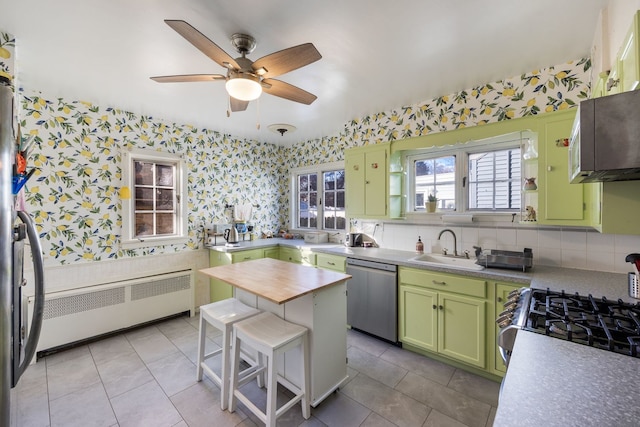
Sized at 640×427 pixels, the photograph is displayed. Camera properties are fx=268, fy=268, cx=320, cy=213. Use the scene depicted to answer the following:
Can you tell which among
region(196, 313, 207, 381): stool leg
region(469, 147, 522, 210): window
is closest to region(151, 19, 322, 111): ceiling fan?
region(196, 313, 207, 381): stool leg

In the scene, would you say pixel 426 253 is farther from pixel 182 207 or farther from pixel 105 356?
pixel 105 356

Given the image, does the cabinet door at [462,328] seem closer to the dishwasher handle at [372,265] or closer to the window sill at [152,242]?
the dishwasher handle at [372,265]

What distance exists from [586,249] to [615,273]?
218 mm

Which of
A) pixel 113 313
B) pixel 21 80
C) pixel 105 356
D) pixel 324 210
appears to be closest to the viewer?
pixel 21 80

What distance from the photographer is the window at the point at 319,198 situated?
3.97 meters

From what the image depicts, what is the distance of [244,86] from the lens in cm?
159

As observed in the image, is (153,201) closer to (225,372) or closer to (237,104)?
(237,104)

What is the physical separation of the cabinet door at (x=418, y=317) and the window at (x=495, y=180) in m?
1.07

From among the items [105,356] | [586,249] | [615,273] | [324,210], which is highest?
[324,210]

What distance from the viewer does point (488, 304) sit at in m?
2.04

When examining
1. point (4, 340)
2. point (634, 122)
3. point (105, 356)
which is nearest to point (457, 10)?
point (634, 122)

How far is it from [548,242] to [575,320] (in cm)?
144

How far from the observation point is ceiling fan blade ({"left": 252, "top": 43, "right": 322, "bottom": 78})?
1382mm

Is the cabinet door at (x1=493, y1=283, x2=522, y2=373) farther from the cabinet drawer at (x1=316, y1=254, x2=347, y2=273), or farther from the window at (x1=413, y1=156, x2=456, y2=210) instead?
the cabinet drawer at (x1=316, y1=254, x2=347, y2=273)
